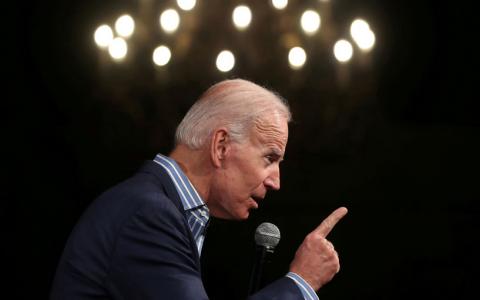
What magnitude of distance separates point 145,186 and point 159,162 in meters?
0.18

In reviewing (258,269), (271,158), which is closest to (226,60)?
(271,158)

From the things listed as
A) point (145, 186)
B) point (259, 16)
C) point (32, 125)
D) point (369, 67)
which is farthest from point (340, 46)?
point (145, 186)

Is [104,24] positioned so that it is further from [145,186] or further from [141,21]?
[145,186]

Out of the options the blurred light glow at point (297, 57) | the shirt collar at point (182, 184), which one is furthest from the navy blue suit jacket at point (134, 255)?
the blurred light glow at point (297, 57)

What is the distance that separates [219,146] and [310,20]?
3127mm

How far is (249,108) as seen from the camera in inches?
83.3

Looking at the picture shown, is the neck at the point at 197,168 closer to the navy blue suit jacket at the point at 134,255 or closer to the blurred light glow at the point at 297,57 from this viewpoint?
the navy blue suit jacket at the point at 134,255

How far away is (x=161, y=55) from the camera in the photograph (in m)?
5.12

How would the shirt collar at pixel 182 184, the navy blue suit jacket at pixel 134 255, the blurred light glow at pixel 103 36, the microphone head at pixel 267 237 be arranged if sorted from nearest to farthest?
the navy blue suit jacket at pixel 134 255 < the shirt collar at pixel 182 184 < the microphone head at pixel 267 237 < the blurred light glow at pixel 103 36

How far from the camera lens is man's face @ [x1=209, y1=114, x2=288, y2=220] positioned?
211 centimetres

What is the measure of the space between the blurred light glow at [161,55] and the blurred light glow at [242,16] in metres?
0.51

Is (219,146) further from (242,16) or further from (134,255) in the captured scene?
(242,16)

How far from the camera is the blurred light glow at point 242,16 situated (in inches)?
200

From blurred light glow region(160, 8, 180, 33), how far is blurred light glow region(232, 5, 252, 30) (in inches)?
15.5
